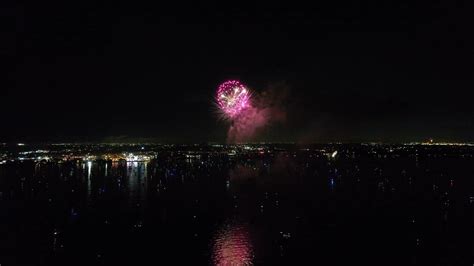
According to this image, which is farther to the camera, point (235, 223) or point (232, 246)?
point (235, 223)

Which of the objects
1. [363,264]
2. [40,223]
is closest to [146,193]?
[40,223]

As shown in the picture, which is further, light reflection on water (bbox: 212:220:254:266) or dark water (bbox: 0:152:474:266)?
dark water (bbox: 0:152:474:266)

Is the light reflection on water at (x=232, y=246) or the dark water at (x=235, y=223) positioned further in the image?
the dark water at (x=235, y=223)

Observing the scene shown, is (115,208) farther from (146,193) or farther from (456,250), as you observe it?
(456,250)

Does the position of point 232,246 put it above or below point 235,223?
below
